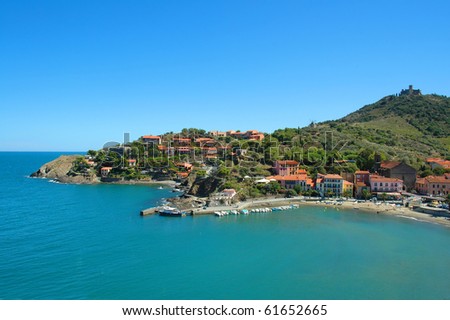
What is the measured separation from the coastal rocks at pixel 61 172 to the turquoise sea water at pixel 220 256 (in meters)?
30.9

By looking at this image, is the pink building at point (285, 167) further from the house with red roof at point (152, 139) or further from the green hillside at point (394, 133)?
the house with red roof at point (152, 139)

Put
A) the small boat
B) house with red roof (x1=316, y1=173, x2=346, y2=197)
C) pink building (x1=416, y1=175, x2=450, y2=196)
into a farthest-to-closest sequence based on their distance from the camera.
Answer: house with red roof (x1=316, y1=173, x2=346, y2=197) → pink building (x1=416, y1=175, x2=450, y2=196) → the small boat

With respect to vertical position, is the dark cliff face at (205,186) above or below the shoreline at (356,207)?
above

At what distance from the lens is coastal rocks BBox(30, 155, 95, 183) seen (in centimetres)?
7138

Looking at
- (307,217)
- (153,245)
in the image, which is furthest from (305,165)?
(153,245)

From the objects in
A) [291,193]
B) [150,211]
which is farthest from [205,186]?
[291,193]

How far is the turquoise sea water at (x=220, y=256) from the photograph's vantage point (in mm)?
19656

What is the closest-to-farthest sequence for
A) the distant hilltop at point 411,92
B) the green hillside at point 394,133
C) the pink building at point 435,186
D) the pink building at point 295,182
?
the pink building at point 435,186
the pink building at point 295,182
the green hillside at point 394,133
the distant hilltop at point 411,92

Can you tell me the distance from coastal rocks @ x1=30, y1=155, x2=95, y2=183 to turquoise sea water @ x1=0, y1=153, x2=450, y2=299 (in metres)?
30.9

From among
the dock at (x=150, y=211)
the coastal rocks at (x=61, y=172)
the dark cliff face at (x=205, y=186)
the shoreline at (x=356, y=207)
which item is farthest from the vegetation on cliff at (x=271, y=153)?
the dock at (x=150, y=211)

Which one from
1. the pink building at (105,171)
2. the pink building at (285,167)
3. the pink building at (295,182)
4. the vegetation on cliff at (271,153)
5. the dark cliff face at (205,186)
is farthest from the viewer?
the pink building at (105,171)

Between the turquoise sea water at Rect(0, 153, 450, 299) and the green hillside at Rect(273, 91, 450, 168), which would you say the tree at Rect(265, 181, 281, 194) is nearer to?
the turquoise sea water at Rect(0, 153, 450, 299)

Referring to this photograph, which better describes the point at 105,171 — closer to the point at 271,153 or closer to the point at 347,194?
the point at 271,153

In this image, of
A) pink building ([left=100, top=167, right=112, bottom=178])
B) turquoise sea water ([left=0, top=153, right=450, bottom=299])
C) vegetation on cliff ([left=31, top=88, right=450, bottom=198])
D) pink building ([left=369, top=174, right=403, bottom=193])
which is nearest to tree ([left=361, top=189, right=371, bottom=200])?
pink building ([left=369, top=174, right=403, bottom=193])
